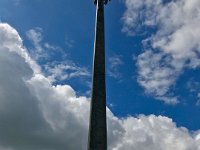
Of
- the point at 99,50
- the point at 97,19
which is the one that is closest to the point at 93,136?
the point at 99,50

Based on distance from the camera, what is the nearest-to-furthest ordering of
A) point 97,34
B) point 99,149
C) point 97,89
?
point 99,149, point 97,89, point 97,34

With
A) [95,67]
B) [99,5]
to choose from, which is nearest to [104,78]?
[95,67]

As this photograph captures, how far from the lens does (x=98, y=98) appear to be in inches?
1597

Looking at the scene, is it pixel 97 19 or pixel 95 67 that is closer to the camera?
pixel 95 67

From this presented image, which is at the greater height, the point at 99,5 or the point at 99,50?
the point at 99,5

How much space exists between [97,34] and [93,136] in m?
10.3

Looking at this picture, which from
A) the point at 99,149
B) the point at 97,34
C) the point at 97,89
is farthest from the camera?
the point at 97,34

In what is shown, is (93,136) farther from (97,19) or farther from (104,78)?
(97,19)

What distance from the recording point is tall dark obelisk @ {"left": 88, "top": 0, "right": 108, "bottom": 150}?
38.8 m

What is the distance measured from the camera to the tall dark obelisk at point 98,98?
127 ft

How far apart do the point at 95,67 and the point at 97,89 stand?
7.29 feet

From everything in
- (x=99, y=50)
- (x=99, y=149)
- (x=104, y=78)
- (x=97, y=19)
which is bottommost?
(x=99, y=149)

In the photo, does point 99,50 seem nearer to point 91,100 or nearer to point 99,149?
point 91,100

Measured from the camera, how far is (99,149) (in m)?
38.4
